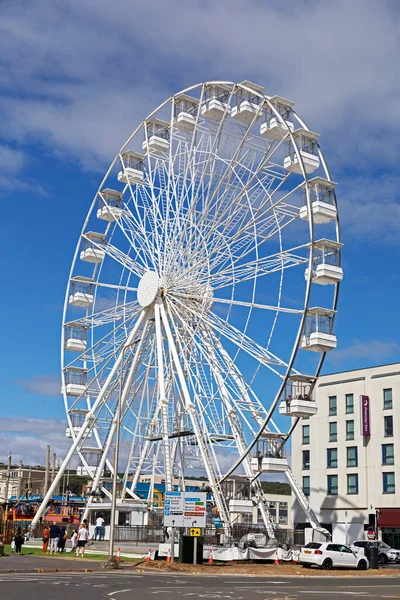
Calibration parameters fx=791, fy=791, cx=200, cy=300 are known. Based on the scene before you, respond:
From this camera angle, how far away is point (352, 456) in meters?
66.3

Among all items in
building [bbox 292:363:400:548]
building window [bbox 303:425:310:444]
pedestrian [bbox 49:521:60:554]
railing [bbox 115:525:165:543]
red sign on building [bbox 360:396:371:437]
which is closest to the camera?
pedestrian [bbox 49:521:60:554]

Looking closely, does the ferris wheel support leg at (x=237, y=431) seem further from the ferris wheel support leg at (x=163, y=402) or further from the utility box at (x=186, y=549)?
the utility box at (x=186, y=549)

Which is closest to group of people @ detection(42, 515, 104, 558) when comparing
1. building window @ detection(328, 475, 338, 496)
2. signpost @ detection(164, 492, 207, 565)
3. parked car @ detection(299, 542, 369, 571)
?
signpost @ detection(164, 492, 207, 565)

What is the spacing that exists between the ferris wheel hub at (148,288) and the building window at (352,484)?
30535mm

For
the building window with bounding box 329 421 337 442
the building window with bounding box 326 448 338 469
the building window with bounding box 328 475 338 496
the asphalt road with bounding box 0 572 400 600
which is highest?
the building window with bounding box 329 421 337 442

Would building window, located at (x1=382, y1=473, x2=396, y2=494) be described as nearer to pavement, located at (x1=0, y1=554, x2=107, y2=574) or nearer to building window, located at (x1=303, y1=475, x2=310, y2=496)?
building window, located at (x1=303, y1=475, x2=310, y2=496)

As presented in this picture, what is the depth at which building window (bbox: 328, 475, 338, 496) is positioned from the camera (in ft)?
221

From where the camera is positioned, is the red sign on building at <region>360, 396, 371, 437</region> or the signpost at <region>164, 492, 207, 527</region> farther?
the red sign on building at <region>360, 396, 371, 437</region>

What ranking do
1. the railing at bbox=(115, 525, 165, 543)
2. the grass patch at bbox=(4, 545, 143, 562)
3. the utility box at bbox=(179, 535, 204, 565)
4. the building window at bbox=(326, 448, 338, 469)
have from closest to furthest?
1. the utility box at bbox=(179, 535, 204, 565)
2. the grass patch at bbox=(4, 545, 143, 562)
3. the railing at bbox=(115, 525, 165, 543)
4. the building window at bbox=(326, 448, 338, 469)

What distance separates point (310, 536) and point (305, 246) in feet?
49.2

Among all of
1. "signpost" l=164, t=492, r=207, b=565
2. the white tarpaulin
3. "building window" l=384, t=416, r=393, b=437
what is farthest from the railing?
"building window" l=384, t=416, r=393, b=437

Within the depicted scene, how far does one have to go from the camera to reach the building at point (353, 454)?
62719mm

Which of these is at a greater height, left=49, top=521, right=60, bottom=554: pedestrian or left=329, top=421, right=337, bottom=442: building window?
left=329, top=421, right=337, bottom=442: building window

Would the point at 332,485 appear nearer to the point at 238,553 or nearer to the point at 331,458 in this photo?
the point at 331,458
